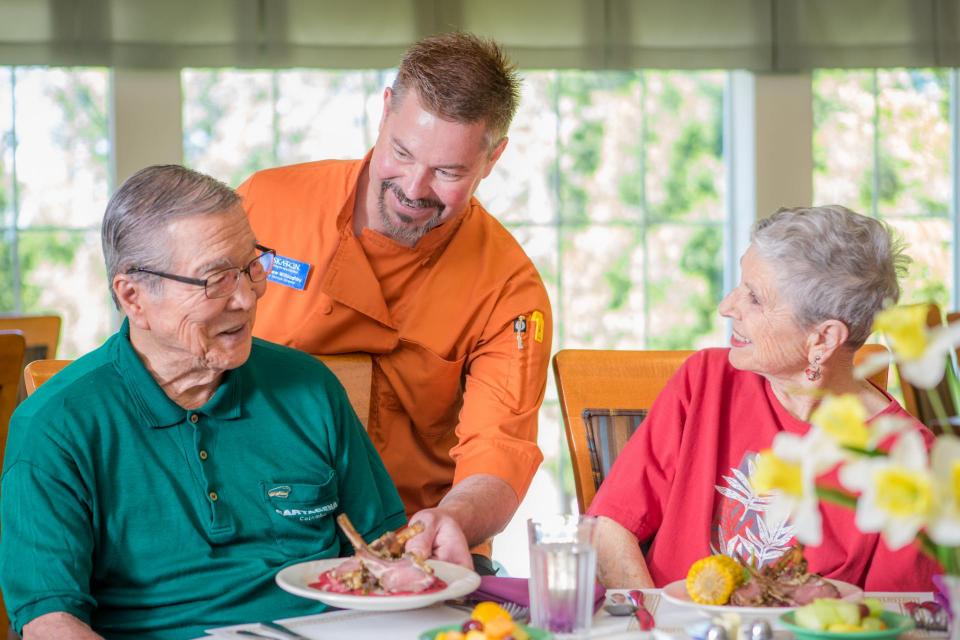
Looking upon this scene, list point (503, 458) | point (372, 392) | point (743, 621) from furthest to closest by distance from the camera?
point (372, 392) → point (503, 458) → point (743, 621)

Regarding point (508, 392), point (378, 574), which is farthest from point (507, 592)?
point (508, 392)

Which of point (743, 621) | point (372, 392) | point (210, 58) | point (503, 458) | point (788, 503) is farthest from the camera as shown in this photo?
point (210, 58)

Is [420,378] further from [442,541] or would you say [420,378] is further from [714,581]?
[714,581]

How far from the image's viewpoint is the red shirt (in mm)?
1883

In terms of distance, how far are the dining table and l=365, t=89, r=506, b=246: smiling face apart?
3.08 ft

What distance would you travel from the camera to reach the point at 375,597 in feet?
4.48

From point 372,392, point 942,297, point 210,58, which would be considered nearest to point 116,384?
point 372,392

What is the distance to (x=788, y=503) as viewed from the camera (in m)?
0.94

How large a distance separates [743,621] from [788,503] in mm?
517

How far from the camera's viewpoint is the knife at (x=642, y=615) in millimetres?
1424

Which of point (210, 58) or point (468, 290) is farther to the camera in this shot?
point (210, 58)

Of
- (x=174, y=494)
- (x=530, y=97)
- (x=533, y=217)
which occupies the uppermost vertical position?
(x=530, y=97)

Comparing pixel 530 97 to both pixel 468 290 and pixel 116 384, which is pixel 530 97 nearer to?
pixel 468 290

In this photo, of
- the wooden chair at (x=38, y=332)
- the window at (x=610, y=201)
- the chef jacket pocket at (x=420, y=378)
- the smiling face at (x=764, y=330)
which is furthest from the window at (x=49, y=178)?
the smiling face at (x=764, y=330)
